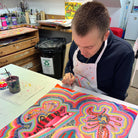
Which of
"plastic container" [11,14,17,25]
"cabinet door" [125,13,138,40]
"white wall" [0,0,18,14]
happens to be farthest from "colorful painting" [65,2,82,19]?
"cabinet door" [125,13,138,40]

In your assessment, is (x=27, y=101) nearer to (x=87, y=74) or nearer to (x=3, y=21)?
(x=87, y=74)

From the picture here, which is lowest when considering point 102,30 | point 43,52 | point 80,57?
point 43,52

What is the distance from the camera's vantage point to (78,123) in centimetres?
56

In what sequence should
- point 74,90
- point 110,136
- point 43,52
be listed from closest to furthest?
→ point 110,136
point 74,90
point 43,52

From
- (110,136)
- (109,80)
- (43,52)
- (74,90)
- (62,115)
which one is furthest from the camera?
(43,52)

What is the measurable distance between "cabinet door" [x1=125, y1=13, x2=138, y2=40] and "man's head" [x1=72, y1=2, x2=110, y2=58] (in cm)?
411

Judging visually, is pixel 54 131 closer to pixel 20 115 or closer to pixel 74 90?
pixel 20 115

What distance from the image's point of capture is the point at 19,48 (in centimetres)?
192

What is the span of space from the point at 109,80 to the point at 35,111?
526mm

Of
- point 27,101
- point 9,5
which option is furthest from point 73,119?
point 9,5

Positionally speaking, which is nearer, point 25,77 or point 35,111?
point 35,111

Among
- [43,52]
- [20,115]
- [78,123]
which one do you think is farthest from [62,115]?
[43,52]

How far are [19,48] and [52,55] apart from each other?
49 centimetres

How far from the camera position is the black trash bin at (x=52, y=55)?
189 centimetres
